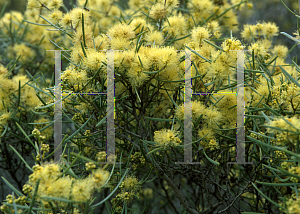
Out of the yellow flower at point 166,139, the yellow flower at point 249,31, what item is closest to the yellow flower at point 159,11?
the yellow flower at point 249,31

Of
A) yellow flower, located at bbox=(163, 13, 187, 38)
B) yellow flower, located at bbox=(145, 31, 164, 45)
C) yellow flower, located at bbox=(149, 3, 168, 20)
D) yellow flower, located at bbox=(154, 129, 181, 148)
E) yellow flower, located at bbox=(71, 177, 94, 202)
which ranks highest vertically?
yellow flower, located at bbox=(149, 3, 168, 20)

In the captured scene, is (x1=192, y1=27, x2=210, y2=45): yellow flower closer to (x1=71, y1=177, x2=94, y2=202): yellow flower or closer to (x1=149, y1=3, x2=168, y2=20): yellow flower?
(x1=149, y1=3, x2=168, y2=20): yellow flower

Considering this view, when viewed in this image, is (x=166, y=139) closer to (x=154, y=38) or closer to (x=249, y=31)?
(x=154, y=38)

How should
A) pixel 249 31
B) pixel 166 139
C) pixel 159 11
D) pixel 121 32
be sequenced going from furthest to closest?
1. pixel 249 31
2. pixel 159 11
3. pixel 121 32
4. pixel 166 139

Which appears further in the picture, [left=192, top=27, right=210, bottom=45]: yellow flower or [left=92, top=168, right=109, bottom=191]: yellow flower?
[left=192, top=27, right=210, bottom=45]: yellow flower

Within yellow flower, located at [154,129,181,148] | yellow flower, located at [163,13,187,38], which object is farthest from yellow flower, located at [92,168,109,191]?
yellow flower, located at [163,13,187,38]

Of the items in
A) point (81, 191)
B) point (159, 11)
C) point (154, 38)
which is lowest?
point (81, 191)

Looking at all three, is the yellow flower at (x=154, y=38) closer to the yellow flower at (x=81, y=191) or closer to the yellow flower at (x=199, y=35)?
the yellow flower at (x=199, y=35)

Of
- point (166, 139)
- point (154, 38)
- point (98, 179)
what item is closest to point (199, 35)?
point (154, 38)

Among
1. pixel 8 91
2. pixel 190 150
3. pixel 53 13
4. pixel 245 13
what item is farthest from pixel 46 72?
pixel 245 13

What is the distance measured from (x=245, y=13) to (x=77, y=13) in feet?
5.02

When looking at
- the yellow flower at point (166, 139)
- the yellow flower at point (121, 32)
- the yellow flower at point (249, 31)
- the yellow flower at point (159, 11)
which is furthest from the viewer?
the yellow flower at point (249, 31)

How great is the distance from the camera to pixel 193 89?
861 millimetres

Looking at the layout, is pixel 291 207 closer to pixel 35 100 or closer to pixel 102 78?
pixel 102 78
